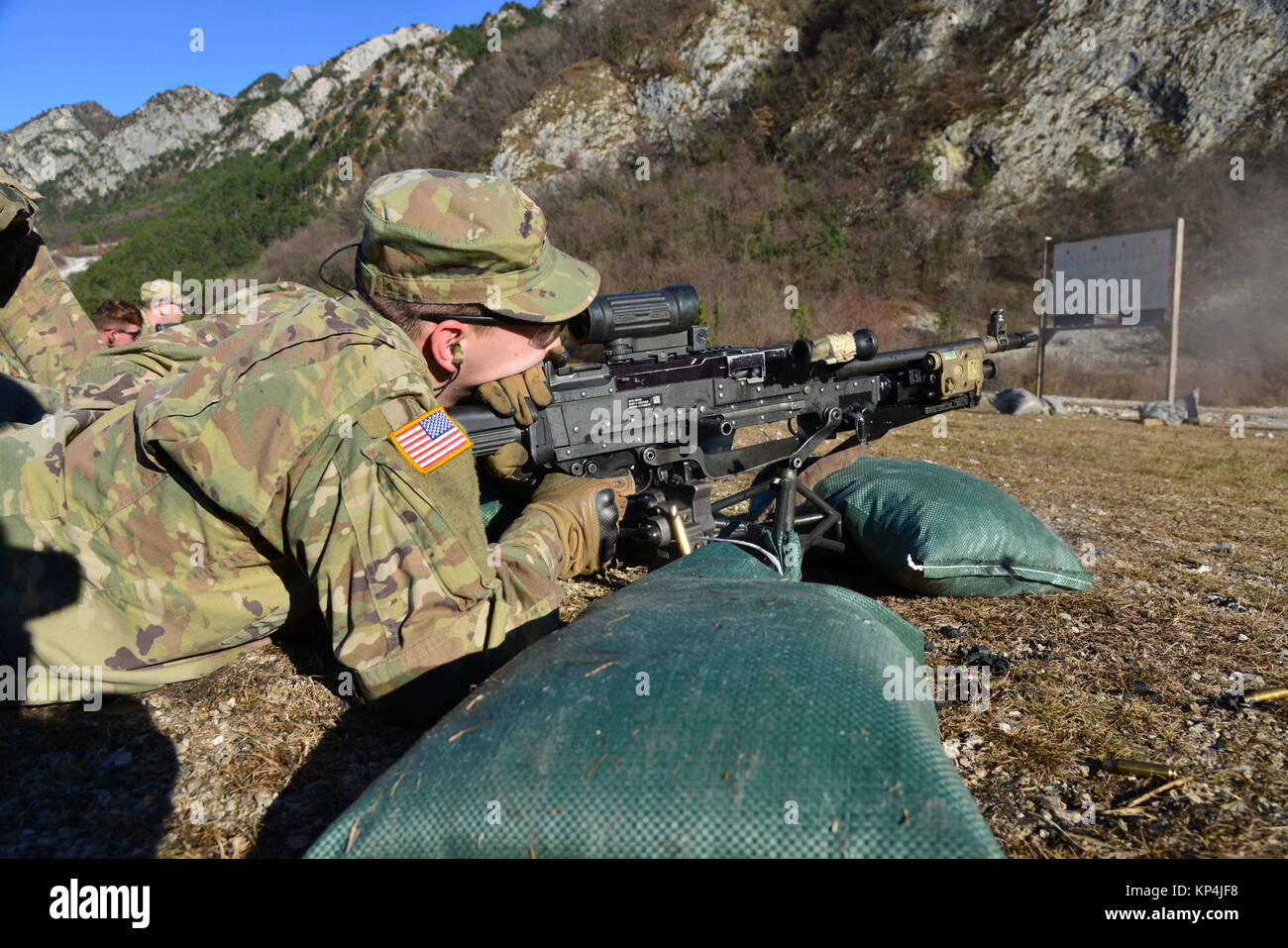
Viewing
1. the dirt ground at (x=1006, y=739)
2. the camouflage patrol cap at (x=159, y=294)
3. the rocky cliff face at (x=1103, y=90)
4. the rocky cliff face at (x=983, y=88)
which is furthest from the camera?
the rocky cliff face at (x=983, y=88)

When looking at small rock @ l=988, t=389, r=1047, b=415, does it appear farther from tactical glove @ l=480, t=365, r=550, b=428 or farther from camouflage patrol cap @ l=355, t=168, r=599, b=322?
camouflage patrol cap @ l=355, t=168, r=599, b=322

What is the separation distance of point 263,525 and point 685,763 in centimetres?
121

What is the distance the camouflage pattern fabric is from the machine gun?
1000 millimetres

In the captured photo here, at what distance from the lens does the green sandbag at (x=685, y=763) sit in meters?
1.18

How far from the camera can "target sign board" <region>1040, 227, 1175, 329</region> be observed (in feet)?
38.0

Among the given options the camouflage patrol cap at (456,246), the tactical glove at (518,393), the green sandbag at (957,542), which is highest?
the camouflage patrol cap at (456,246)

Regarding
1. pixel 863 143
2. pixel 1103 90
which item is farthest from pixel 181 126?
pixel 1103 90

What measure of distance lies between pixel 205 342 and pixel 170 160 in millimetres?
82031

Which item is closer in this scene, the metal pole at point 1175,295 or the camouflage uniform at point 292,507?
the camouflage uniform at point 292,507

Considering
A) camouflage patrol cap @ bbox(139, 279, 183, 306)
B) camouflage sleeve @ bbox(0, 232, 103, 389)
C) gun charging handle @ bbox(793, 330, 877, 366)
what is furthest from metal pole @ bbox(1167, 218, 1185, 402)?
camouflage sleeve @ bbox(0, 232, 103, 389)

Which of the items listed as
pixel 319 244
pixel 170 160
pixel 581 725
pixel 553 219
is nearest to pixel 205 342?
pixel 581 725

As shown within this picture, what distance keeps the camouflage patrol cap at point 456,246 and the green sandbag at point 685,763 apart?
1084 millimetres

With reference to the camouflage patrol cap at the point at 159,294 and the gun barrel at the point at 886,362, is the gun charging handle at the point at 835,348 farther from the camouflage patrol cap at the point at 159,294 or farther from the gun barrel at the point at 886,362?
the camouflage patrol cap at the point at 159,294

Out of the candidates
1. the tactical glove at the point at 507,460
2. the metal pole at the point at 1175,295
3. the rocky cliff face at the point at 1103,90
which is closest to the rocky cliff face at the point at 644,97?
the rocky cliff face at the point at 1103,90
